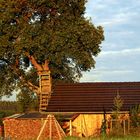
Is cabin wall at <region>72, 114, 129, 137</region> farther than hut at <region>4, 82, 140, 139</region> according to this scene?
Yes

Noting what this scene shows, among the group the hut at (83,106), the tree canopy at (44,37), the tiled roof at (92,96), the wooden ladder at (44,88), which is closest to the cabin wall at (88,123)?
the hut at (83,106)

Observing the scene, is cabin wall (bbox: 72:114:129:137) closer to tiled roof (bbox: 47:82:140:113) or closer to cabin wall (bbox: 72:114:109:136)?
cabin wall (bbox: 72:114:109:136)

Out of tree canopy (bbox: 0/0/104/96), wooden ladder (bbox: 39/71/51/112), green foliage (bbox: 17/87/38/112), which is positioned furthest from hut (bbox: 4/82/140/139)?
green foliage (bbox: 17/87/38/112)

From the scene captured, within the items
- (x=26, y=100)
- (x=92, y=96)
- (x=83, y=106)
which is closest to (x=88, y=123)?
(x=83, y=106)

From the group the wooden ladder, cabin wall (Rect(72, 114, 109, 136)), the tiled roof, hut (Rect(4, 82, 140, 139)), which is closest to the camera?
hut (Rect(4, 82, 140, 139))

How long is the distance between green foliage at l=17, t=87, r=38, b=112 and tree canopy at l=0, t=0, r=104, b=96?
8.09ft

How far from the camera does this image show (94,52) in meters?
51.1

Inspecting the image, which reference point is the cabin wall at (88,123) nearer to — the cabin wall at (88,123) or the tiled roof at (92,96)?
the cabin wall at (88,123)

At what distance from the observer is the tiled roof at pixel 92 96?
4119 centimetres

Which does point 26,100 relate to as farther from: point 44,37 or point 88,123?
point 88,123

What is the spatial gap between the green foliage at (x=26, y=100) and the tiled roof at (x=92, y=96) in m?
10.6

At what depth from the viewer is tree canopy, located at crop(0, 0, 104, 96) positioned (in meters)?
48.1

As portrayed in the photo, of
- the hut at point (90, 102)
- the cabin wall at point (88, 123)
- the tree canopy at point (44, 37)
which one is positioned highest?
the tree canopy at point (44, 37)

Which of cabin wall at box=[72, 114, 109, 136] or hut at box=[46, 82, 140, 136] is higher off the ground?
hut at box=[46, 82, 140, 136]
